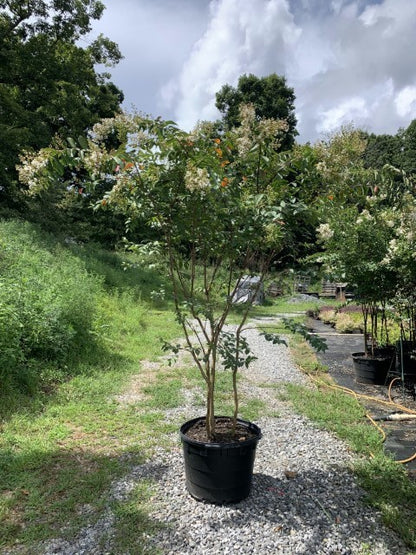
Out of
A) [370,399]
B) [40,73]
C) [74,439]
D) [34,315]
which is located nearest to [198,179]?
[74,439]

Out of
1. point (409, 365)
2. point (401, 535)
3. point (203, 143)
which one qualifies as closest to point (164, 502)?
point (401, 535)

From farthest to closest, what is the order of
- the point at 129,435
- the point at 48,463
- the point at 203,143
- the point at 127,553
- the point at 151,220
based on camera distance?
the point at 129,435, the point at 48,463, the point at 151,220, the point at 203,143, the point at 127,553

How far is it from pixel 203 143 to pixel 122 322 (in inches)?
228

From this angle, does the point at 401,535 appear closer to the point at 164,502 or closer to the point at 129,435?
the point at 164,502

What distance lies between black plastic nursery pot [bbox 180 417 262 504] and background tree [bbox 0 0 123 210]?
38.2 ft

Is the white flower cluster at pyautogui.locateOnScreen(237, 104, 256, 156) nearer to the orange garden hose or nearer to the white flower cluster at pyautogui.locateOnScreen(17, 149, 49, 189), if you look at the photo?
the white flower cluster at pyautogui.locateOnScreen(17, 149, 49, 189)

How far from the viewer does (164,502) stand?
245 centimetres

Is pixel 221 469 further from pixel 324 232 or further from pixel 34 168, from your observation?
pixel 324 232

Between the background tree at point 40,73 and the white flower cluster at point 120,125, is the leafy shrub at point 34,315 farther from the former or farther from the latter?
the background tree at point 40,73

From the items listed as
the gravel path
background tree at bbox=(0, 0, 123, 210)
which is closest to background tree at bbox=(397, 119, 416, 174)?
background tree at bbox=(0, 0, 123, 210)

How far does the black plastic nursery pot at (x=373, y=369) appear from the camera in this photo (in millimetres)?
5301

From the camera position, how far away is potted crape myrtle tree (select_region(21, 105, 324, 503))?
7.30 ft

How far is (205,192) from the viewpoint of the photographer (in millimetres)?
2152

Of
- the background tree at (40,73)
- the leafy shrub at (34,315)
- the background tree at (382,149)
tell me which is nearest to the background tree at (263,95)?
the background tree at (382,149)
